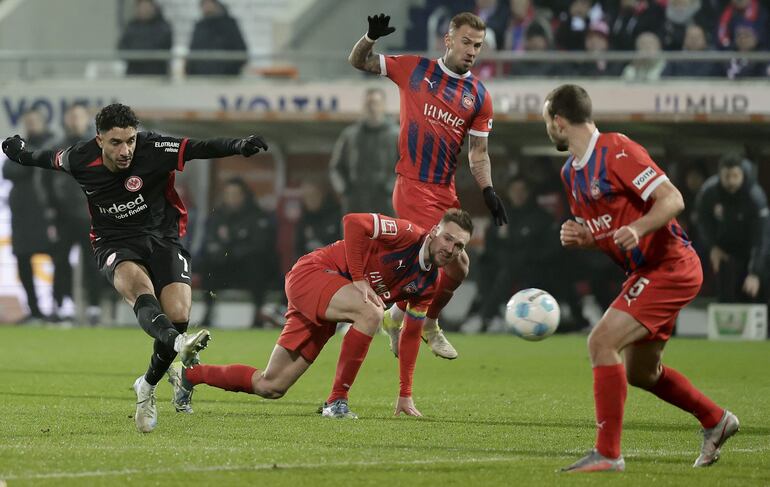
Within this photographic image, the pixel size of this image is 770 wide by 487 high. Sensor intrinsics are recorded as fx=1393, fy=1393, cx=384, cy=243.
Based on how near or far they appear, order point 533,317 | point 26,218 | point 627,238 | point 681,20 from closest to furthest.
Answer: point 627,238 → point 533,317 → point 681,20 → point 26,218

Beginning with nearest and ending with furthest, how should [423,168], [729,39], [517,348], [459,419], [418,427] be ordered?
[418,427], [459,419], [423,168], [517,348], [729,39]

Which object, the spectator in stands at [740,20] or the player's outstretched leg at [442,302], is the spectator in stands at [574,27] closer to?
the spectator in stands at [740,20]

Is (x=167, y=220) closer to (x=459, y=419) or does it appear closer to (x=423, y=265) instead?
(x=423, y=265)

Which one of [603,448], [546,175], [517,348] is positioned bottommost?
[517,348]

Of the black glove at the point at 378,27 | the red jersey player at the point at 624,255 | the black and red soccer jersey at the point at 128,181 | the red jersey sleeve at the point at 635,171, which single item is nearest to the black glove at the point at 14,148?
the black and red soccer jersey at the point at 128,181

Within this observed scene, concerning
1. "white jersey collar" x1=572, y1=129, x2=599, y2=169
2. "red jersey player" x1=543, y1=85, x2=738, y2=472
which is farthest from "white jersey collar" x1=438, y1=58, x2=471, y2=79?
"white jersey collar" x1=572, y1=129, x2=599, y2=169

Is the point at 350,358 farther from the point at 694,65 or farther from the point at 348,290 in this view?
the point at 694,65

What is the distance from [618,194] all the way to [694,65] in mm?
11839

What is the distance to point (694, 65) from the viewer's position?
17.9m

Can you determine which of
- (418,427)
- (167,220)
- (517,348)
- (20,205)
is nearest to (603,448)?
(418,427)

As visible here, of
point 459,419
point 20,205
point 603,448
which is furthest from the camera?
point 20,205

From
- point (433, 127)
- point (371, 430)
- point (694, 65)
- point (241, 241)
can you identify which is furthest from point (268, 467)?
point (241, 241)

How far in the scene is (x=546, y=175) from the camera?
1920cm

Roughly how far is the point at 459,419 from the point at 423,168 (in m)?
2.01
